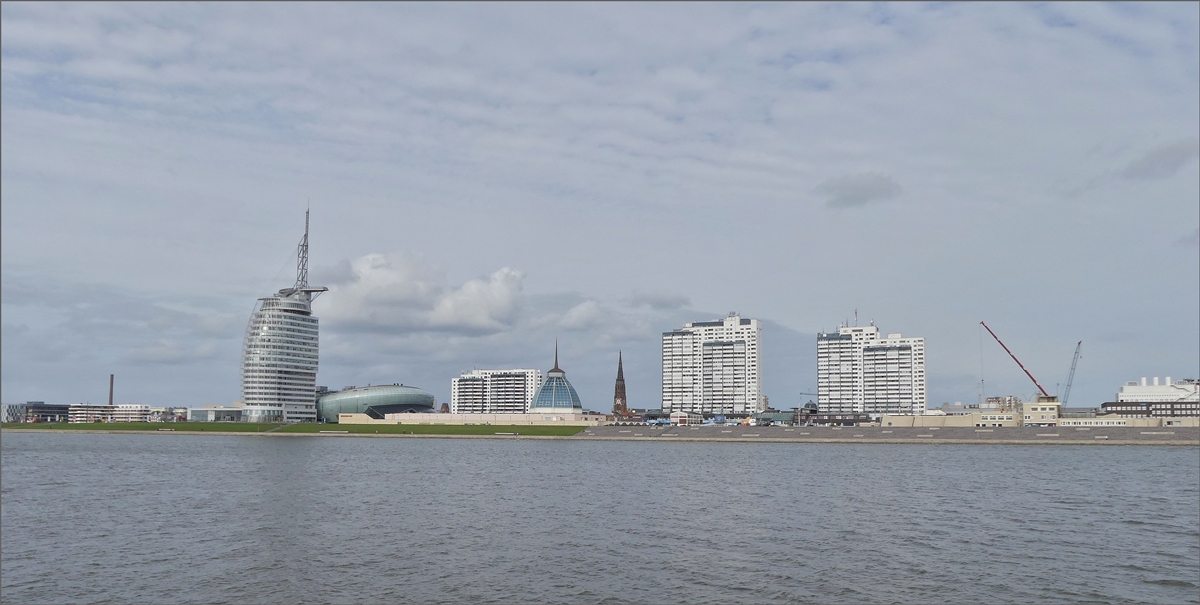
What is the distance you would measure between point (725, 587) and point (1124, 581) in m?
18.9

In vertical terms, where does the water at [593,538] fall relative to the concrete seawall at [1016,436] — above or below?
above

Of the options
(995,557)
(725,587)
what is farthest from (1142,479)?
(725,587)

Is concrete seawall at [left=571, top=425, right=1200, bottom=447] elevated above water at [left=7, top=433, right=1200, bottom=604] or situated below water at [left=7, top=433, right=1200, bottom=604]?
below

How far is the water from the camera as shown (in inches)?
1406

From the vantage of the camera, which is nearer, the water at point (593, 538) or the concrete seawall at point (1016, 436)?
the water at point (593, 538)

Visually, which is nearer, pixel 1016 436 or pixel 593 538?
pixel 593 538

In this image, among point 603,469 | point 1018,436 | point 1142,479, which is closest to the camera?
point 1142,479

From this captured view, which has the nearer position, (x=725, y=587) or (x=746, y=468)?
(x=725, y=587)

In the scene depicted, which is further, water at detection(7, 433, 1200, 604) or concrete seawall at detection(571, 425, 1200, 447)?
concrete seawall at detection(571, 425, 1200, 447)

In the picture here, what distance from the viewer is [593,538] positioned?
157 feet

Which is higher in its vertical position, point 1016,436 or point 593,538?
point 593,538

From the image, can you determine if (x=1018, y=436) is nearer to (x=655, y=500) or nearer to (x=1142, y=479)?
(x=1142, y=479)

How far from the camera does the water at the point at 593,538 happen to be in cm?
3572

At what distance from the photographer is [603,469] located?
327 ft
